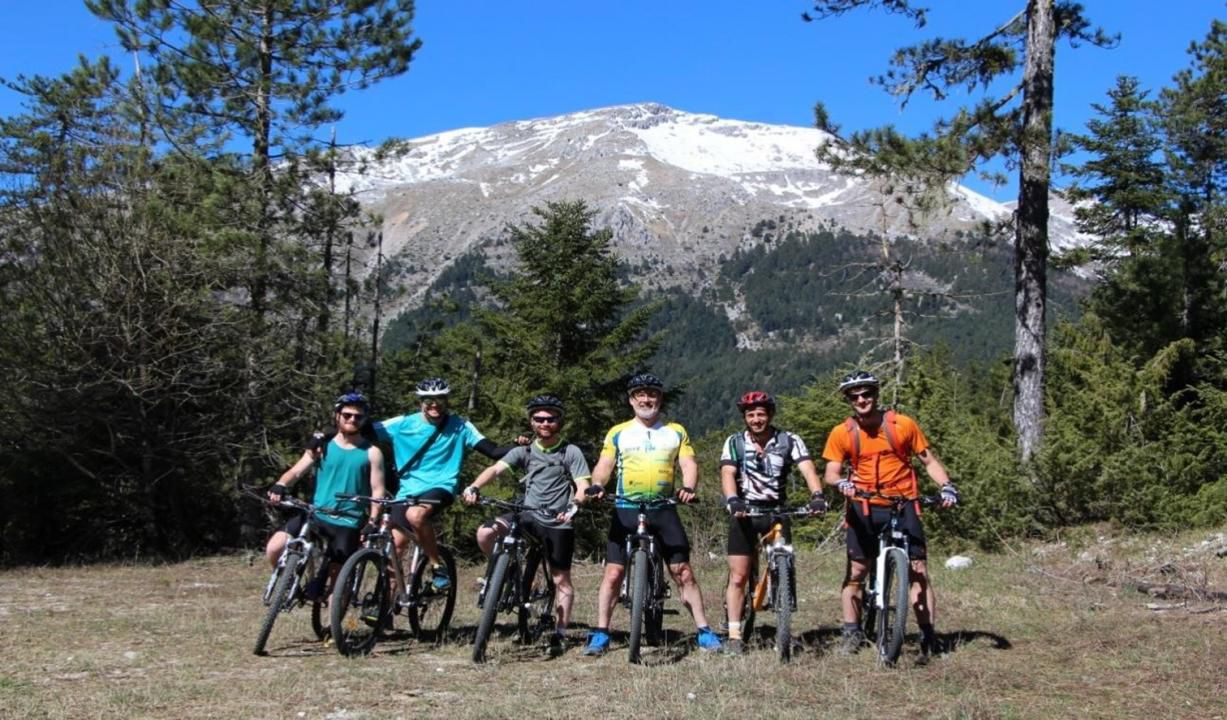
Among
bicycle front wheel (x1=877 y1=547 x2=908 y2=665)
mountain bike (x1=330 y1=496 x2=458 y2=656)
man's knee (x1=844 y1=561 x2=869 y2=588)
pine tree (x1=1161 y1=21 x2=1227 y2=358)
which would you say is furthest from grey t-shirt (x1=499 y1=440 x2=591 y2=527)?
pine tree (x1=1161 y1=21 x2=1227 y2=358)

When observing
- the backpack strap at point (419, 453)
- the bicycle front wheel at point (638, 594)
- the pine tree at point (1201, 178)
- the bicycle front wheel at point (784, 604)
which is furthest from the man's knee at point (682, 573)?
the pine tree at point (1201, 178)

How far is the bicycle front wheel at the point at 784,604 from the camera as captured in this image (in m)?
6.95

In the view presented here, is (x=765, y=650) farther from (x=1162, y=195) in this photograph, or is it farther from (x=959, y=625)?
(x=1162, y=195)

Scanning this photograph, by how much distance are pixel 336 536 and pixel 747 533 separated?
291 cm

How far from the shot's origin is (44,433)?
52.6 ft

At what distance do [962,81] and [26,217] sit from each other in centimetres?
1437

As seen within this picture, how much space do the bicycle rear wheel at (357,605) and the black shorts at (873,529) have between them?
3.28m

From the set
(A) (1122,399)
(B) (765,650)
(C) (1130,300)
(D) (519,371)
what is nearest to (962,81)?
(A) (1122,399)

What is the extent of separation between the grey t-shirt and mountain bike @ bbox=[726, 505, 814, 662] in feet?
4.29

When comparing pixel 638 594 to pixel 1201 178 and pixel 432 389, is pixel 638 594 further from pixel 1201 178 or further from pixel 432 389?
pixel 1201 178

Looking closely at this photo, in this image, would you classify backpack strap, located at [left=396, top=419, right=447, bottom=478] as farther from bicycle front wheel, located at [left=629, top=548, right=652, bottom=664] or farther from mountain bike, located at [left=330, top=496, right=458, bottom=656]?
bicycle front wheel, located at [left=629, top=548, right=652, bottom=664]

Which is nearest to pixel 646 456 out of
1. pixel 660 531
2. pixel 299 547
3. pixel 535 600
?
pixel 660 531

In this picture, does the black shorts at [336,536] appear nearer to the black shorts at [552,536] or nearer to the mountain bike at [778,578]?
the black shorts at [552,536]

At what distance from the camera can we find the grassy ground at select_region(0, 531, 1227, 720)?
228 inches
